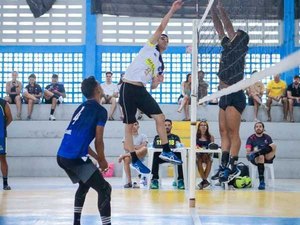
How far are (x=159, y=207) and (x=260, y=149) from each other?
203 inches

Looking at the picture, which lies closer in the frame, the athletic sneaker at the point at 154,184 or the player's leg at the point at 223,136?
the player's leg at the point at 223,136

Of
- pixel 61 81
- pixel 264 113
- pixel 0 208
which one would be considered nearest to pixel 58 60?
pixel 61 81

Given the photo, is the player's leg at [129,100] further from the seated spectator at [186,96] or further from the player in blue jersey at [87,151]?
the seated spectator at [186,96]

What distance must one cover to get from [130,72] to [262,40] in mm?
1755

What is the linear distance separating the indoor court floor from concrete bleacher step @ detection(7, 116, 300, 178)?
4672 millimetres

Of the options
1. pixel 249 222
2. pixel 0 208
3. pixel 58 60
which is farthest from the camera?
pixel 58 60

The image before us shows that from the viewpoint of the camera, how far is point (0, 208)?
8.32m

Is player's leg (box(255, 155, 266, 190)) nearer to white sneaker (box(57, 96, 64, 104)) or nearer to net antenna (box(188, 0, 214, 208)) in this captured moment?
net antenna (box(188, 0, 214, 208))

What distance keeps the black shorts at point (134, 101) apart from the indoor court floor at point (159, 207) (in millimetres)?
1264

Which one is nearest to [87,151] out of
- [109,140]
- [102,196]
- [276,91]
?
[102,196]

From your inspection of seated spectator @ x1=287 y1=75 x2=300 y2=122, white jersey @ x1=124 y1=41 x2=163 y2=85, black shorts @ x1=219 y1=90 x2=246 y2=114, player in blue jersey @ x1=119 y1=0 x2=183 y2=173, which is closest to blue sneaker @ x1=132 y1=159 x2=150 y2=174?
player in blue jersey @ x1=119 y1=0 x2=183 y2=173

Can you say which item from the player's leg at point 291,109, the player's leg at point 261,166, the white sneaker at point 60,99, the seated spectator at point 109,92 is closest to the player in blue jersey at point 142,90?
the player's leg at point 261,166

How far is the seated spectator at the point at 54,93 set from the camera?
17.5 metres

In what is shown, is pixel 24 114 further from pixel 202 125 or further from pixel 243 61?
pixel 243 61
